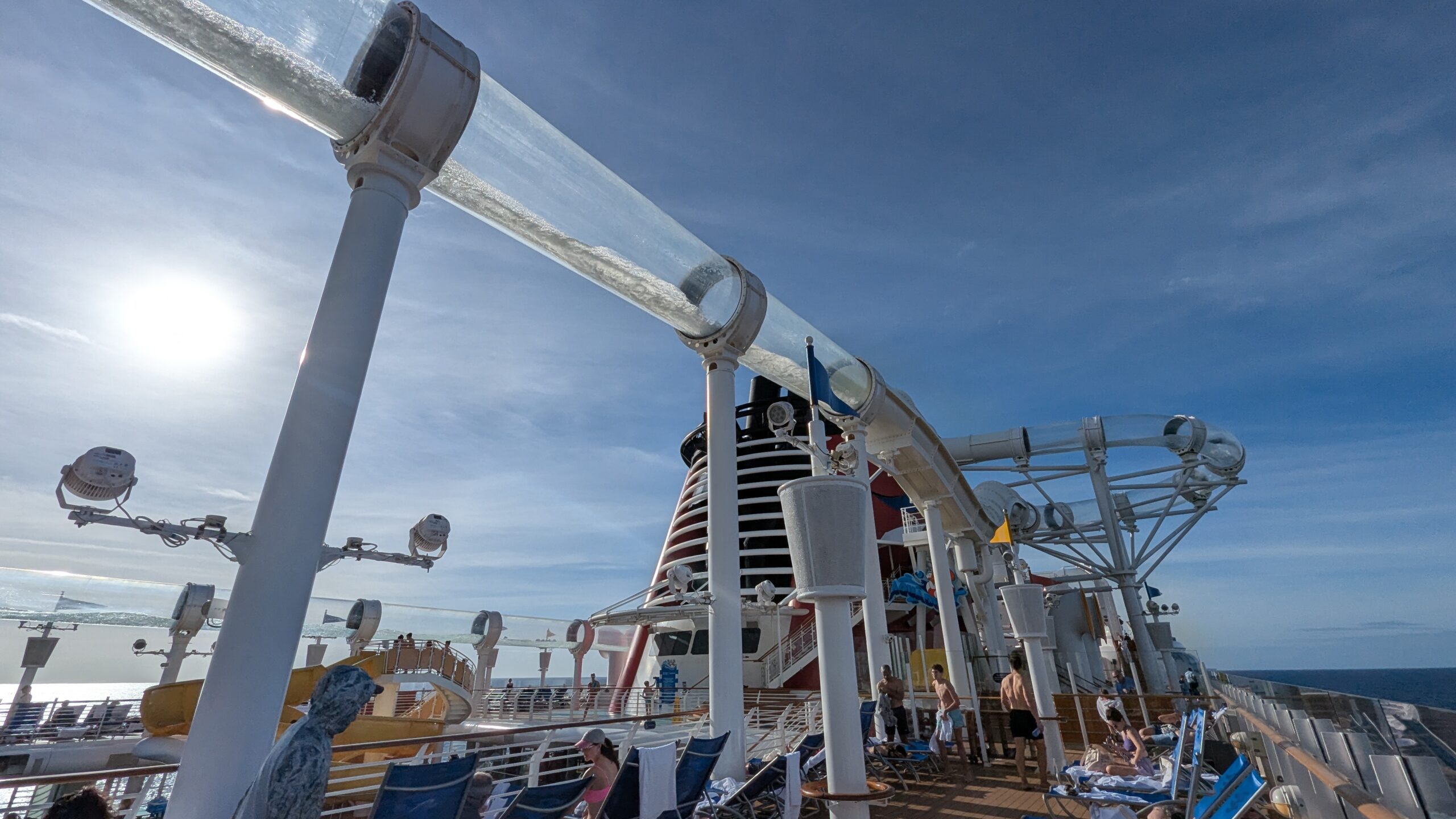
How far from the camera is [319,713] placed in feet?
6.86

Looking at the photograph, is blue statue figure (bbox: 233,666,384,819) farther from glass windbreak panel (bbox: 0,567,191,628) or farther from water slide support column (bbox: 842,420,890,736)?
glass windbreak panel (bbox: 0,567,191,628)

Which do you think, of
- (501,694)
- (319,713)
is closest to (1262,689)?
(319,713)

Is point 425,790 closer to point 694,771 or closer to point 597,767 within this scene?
point 597,767

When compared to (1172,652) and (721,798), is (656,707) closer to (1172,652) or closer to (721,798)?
(721,798)

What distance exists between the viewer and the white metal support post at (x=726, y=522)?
17.3 feet

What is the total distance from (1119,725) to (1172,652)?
49.5 feet

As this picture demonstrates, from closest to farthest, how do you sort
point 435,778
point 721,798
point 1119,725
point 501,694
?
1. point 435,778
2. point 721,798
3. point 1119,725
4. point 501,694

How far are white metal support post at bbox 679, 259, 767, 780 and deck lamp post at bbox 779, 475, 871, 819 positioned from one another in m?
1.56

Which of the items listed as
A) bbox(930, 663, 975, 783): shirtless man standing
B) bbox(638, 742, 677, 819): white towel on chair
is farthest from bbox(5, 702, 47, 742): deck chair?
bbox(930, 663, 975, 783): shirtless man standing

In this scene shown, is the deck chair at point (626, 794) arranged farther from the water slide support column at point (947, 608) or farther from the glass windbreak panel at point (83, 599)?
the glass windbreak panel at point (83, 599)

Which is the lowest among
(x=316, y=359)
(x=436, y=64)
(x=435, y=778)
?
(x=435, y=778)

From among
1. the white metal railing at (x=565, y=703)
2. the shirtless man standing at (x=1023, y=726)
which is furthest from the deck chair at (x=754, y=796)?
the white metal railing at (x=565, y=703)

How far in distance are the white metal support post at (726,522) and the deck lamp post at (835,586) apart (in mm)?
1558

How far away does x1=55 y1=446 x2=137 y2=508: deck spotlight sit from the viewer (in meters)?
3.67
